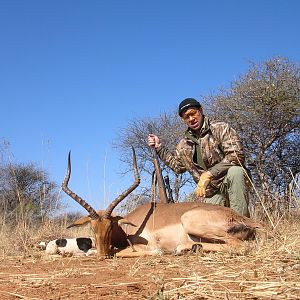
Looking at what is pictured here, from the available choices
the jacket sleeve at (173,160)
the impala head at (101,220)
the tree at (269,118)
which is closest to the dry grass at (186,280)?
the impala head at (101,220)

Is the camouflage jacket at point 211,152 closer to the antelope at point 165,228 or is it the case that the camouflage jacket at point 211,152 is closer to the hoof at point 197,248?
the antelope at point 165,228

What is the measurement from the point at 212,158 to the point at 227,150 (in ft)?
0.91

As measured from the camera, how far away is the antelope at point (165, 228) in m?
4.64

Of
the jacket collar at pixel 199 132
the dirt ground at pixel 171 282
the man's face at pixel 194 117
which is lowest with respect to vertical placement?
the dirt ground at pixel 171 282

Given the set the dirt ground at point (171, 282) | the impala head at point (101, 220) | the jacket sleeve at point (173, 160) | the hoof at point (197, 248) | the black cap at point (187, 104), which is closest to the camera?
the dirt ground at point (171, 282)

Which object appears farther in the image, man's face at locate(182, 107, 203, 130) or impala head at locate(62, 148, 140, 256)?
man's face at locate(182, 107, 203, 130)

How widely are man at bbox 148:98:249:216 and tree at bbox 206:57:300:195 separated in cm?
601

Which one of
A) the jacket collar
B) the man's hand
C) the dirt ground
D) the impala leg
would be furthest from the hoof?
the jacket collar

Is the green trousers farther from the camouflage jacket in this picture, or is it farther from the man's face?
the man's face

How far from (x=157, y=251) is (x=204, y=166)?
136 cm

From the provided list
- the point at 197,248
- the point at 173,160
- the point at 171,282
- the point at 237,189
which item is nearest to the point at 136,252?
the point at 197,248

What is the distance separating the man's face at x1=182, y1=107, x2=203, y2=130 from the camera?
564 cm

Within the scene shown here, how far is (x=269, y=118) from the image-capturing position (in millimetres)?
11953

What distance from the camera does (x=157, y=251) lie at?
191 inches
